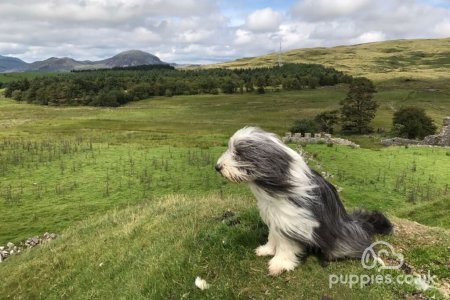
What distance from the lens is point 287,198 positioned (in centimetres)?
700

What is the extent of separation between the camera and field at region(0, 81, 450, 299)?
25.3 ft

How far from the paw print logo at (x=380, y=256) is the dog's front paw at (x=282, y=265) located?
128cm

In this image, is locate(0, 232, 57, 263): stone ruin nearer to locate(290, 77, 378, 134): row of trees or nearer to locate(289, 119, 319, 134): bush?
locate(289, 119, 319, 134): bush

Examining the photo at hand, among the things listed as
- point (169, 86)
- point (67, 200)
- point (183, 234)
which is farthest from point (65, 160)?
point (169, 86)

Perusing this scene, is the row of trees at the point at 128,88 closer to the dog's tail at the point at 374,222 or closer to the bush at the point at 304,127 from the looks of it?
the bush at the point at 304,127

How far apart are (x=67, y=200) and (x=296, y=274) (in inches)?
766

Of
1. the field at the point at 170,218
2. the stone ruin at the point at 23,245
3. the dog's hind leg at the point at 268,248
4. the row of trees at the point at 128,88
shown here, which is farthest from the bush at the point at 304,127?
Result: the row of trees at the point at 128,88

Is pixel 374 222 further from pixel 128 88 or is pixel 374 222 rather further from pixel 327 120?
pixel 128 88

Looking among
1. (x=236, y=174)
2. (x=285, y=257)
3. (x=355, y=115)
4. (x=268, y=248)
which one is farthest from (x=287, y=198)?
(x=355, y=115)

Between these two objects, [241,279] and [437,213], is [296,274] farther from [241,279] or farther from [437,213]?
[437,213]

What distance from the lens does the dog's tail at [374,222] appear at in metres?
8.66

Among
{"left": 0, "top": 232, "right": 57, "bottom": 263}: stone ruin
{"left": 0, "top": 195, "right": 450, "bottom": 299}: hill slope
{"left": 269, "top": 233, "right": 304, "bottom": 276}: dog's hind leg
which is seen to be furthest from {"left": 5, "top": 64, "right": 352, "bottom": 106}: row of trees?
{"left": 269, "top": 233, "right": 304, "bottom": 276}: dog's hind leg

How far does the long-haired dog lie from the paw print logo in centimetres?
18

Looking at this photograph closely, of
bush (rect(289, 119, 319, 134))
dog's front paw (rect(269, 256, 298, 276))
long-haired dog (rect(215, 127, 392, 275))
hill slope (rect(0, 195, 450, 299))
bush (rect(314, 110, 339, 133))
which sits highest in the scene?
long-haired dog (rect(215, 127, 392, 275))
